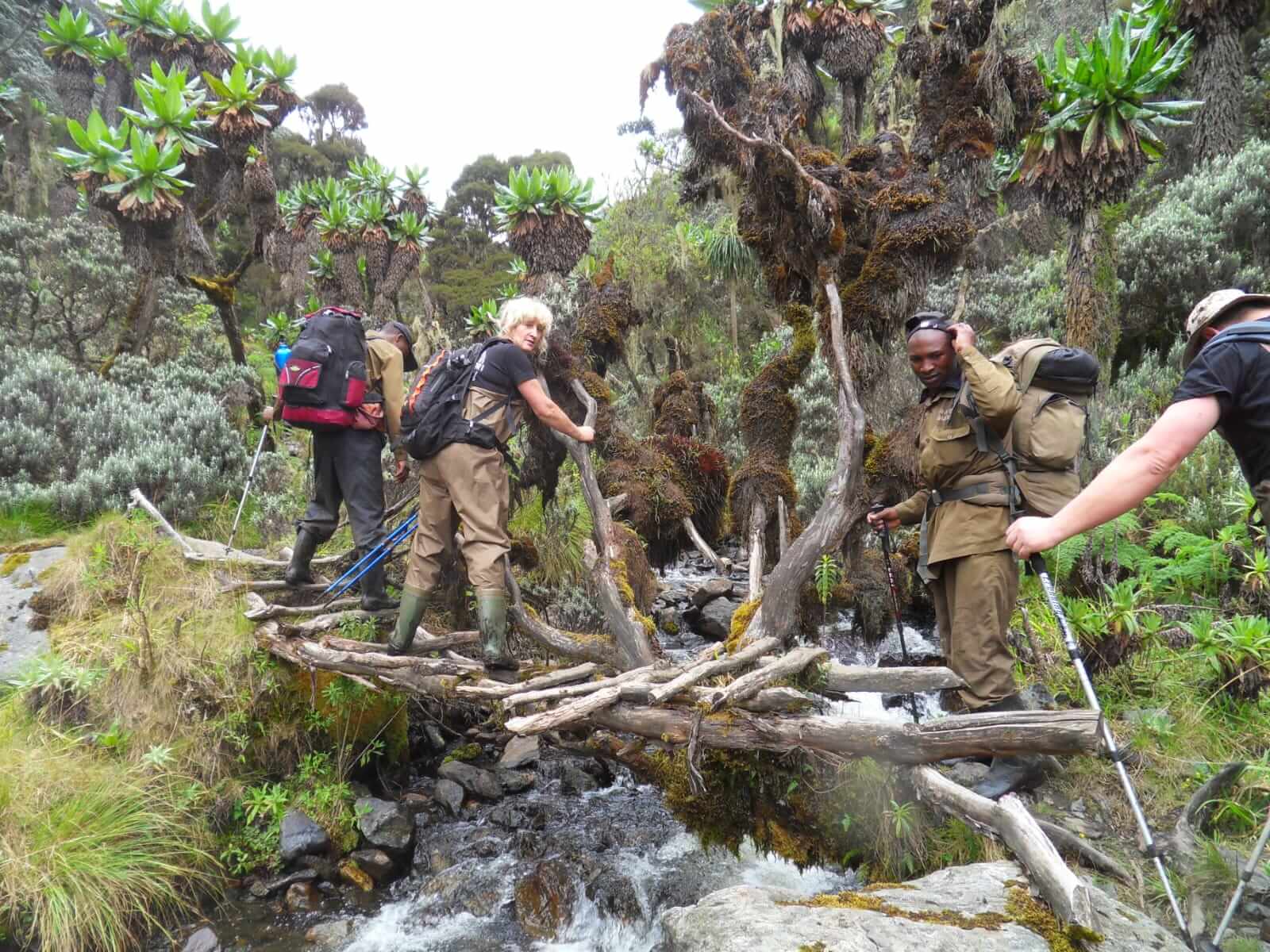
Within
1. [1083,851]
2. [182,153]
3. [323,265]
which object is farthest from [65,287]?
[1083,851]

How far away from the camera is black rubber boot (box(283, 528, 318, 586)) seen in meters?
5.41

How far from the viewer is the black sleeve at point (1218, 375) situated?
7.15 ft

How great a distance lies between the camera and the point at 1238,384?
219cm

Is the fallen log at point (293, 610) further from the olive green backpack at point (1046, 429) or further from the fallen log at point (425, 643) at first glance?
the olive green backpack at point (1046, 429)

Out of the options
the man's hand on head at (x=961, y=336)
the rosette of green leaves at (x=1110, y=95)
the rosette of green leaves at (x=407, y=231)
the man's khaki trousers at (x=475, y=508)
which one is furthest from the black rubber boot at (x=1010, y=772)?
the rosette of green leaves at (x=407, y=231)

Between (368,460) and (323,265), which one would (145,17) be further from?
(368,460)

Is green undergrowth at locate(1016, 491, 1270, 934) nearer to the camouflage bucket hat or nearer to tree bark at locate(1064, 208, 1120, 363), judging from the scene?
the camouflage bucket hat

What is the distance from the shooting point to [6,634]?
217 inches

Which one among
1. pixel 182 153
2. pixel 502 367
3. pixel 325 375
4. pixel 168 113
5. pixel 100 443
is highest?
pixel 168 113

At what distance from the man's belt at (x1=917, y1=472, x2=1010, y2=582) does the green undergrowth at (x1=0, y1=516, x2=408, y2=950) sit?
408cm

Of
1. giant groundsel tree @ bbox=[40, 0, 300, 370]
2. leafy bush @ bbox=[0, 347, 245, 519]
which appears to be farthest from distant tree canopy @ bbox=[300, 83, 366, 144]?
leafy bush @ bbox=[0, 347, 245, 519]

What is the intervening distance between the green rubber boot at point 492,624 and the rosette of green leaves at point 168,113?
11.3 m

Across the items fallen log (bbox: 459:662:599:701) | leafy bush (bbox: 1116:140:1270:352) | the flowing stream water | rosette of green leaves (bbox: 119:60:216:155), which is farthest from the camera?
rosette of green leaves (bbox: 119:60:216:155)

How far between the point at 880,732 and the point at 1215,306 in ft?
7.51
